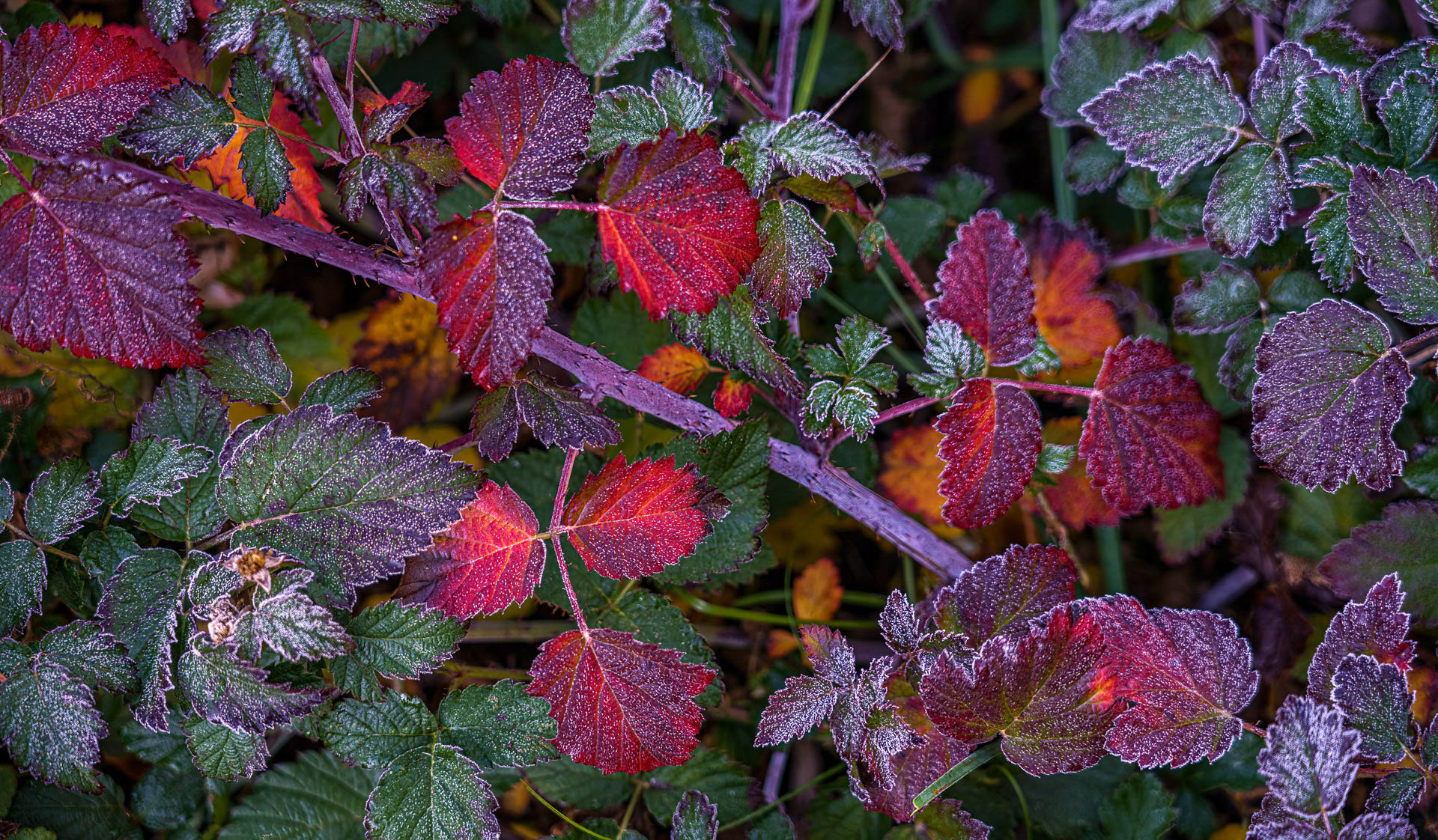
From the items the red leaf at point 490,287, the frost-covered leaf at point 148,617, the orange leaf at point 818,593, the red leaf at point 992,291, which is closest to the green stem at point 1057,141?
the red leaf at point 992,291

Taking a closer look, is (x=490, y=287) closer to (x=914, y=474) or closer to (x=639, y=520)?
(x=639, y=520)

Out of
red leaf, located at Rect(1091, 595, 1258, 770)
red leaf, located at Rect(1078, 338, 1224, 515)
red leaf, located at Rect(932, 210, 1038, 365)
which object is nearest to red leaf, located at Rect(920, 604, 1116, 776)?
red leaf, located at Rect(1091, 595, 1258, 770)

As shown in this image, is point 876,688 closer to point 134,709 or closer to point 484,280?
point 484,280

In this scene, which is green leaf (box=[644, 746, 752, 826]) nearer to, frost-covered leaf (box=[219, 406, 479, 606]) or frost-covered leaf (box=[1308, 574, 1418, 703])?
frost-covered leaf (box=[219, 406, 479, 606])

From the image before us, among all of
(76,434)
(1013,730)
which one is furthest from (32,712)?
(1013,730)

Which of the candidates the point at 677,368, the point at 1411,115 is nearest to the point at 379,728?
the point at 677,368

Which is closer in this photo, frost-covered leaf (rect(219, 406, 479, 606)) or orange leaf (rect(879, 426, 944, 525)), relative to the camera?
frost-covered leaf (rect(219, 406, 479, 606))
